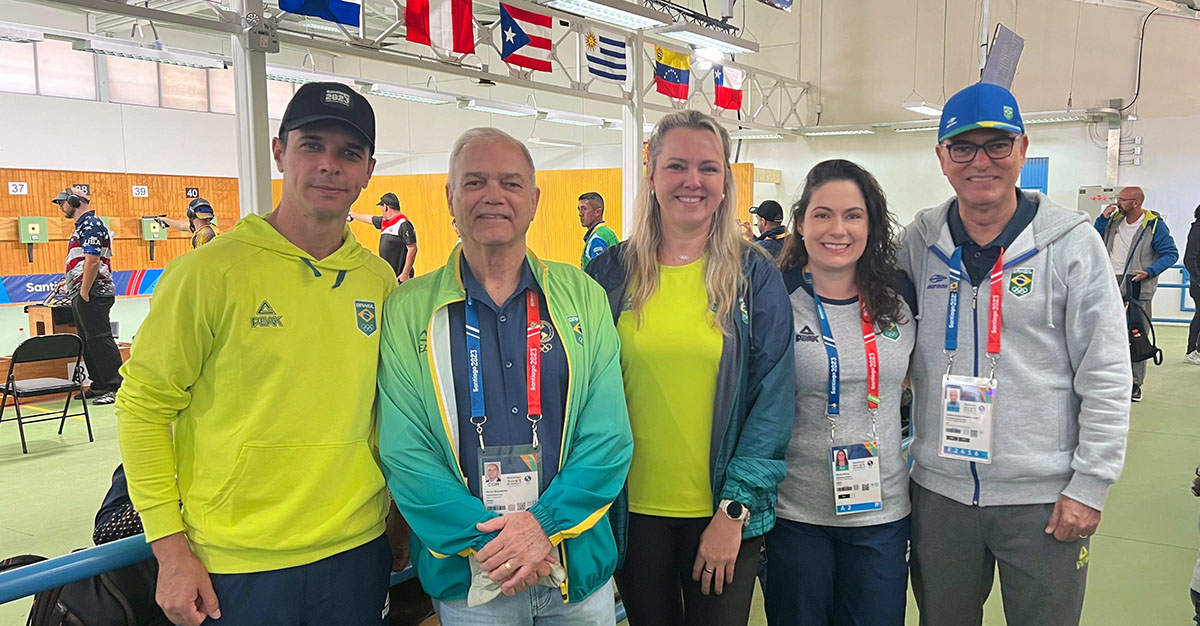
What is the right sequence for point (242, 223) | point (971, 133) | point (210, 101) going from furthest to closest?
point (210, 101) → point (971, 133) → point (242, 223)

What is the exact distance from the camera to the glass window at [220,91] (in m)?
14.4

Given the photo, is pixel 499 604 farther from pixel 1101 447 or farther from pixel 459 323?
pixel 1101 447

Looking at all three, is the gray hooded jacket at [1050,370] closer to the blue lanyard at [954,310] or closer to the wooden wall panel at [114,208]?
the blue lanyard at [954,310]

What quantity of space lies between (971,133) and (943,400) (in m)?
0.64

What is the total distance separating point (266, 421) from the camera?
152cm

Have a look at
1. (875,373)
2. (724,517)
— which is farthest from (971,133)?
(724,517)

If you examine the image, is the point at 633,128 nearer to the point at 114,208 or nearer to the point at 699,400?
the point at 699,400

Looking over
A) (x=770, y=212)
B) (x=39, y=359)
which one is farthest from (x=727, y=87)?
(x=39, y=359)

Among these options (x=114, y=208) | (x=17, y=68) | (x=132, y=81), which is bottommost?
(x=114, y=208)

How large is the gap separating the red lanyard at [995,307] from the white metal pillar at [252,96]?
14.3 feet

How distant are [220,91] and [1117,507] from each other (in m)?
15.1

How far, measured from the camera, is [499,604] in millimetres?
1575

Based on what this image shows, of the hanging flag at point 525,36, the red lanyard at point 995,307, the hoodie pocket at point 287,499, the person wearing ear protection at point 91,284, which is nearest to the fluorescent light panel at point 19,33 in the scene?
the person wearing ear protection at point 91,284

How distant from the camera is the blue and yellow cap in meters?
1.83
